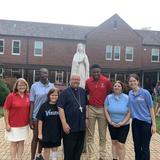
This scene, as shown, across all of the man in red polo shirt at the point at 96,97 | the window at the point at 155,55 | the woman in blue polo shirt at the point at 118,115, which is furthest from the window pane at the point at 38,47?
the woman in blue polo shirt at the point at 118,115

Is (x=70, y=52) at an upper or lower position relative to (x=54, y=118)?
upper

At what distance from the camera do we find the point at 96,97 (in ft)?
28.3

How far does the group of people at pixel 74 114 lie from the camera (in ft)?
23.1

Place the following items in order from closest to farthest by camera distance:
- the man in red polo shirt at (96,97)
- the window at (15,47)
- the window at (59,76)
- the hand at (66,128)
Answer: the hand at (66,128) → the man in red polo shirt at (96,97) → the window at (59,76) → the window at (15,47)

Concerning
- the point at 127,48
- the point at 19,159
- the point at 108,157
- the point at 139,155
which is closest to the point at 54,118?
the point at 19,159

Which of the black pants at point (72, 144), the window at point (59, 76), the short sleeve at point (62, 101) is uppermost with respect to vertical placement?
the window at point (59, 76)

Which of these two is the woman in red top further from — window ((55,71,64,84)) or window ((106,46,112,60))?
window ((106,46,112,60))

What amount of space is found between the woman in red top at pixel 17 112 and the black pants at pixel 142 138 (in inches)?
80.2

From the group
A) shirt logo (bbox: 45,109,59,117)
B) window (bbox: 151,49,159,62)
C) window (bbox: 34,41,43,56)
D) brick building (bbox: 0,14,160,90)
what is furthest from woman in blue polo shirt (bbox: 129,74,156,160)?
window (bbox: 151,49,159,62)

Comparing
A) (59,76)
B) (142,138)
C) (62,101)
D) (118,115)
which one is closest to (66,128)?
(62,101)

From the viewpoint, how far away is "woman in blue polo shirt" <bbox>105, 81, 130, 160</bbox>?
784cm

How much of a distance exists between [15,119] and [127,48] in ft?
136

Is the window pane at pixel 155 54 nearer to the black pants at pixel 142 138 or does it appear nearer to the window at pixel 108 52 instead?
the window at pixel 108 52

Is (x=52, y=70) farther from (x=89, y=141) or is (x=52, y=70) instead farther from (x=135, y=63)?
(x=89, y=141)
